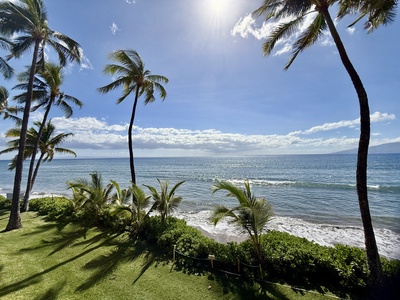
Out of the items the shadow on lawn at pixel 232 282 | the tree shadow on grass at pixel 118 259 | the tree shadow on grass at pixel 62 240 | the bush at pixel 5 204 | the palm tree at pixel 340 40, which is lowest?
the bush at pixel 5 204

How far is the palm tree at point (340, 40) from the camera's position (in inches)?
177

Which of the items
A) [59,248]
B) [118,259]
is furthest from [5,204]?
[118,259]

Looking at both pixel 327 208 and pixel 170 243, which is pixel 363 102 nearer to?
pixel 170 243

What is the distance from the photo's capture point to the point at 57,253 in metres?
6.39

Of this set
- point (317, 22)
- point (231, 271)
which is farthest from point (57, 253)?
point (317, 22)

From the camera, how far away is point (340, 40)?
15.9 ft

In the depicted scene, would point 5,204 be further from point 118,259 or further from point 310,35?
point 310,35

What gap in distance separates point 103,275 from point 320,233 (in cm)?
1064

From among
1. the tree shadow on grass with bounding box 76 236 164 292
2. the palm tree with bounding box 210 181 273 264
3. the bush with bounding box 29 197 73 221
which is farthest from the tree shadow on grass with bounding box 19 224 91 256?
the palm tree with bounding box 210 181 273 264

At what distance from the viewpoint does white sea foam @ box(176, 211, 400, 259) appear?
933 centimetres

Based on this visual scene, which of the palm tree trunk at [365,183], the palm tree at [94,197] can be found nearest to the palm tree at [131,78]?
the palm tree at [94,197]

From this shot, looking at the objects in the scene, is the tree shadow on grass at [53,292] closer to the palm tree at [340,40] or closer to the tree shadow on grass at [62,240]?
the tree shadow on grass at [62,240]

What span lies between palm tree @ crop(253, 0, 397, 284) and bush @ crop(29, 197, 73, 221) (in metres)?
11.8

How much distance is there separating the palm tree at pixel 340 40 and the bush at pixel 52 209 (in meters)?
11.8
